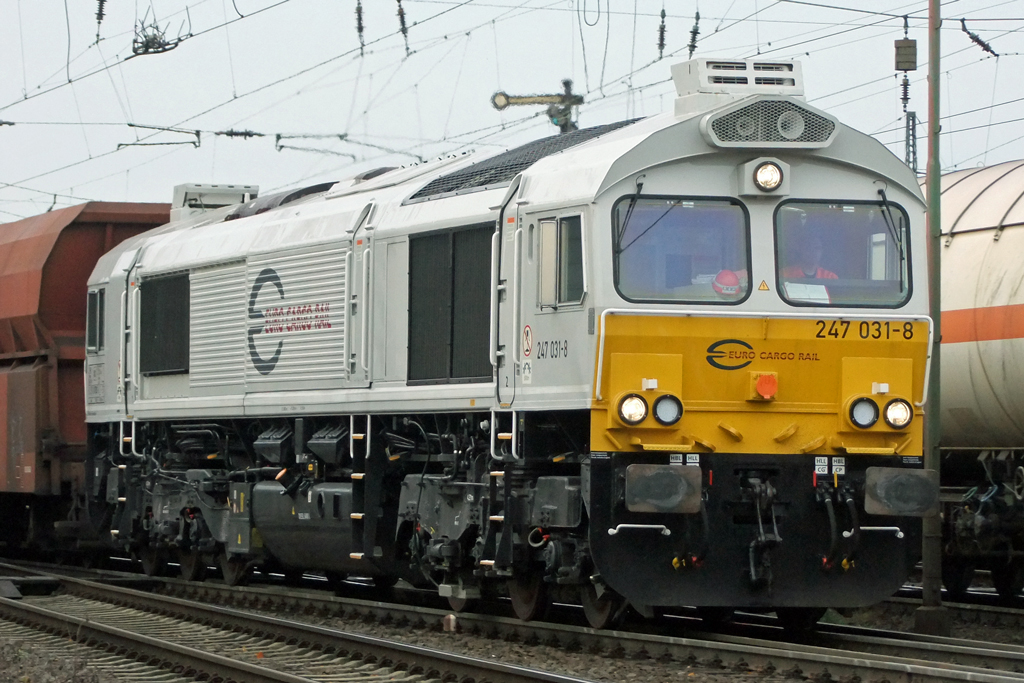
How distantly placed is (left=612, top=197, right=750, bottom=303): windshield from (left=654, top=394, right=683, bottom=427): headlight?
727 mm

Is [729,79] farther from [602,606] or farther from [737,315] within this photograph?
[602,606]

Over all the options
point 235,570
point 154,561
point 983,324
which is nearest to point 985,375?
point 983,324

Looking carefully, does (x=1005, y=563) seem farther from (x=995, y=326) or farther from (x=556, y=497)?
(x=556, y=497)

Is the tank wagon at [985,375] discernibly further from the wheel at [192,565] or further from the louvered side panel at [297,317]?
the wheel at [192,565]

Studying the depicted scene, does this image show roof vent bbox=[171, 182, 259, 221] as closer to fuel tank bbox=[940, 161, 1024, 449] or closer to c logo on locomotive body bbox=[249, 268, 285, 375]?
c logo on locomotive body bbox=[249, 268, 285, 375]

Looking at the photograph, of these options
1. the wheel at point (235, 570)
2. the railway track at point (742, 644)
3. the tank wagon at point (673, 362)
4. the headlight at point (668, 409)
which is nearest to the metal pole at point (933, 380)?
the railway track at point (742, 644)

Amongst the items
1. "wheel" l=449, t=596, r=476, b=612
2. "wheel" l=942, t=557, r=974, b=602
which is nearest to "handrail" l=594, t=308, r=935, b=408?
"wheel" l=449, t=596, r=476, b=612

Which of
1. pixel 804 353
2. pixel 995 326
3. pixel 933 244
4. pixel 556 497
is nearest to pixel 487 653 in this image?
pixel 556 497

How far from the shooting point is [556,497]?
11289 millimetres

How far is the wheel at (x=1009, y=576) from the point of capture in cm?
1558

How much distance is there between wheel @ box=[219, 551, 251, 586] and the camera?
16719mm

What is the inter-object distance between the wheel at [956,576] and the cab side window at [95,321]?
34.1 ft

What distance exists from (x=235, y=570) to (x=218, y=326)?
273 cm

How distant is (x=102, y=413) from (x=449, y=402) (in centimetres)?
767
